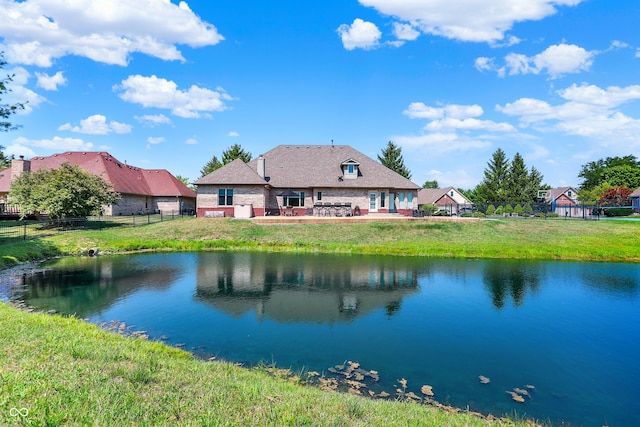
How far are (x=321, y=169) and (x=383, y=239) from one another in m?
14.0

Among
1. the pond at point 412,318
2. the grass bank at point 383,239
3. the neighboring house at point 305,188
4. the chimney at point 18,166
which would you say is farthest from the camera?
the chimney at point 18,166

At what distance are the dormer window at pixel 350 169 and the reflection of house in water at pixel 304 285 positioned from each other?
52.2 ft

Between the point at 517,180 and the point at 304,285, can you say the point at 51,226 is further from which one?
the point at 517,180

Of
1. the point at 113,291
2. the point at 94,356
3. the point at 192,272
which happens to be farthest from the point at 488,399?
the point at 192,272

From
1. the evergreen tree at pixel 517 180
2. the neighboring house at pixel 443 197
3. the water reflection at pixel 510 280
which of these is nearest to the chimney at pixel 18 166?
the water reflection at pixel 510 280

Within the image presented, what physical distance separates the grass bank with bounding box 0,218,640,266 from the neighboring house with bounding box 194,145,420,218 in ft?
14.3

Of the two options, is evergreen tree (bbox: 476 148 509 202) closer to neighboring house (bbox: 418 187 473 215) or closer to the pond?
neighboring house (bbox: 418 187 473 215)

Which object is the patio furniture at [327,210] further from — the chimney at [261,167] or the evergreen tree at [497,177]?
the evergreen tree at [497,177]

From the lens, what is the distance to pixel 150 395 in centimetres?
476

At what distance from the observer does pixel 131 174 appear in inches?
1745

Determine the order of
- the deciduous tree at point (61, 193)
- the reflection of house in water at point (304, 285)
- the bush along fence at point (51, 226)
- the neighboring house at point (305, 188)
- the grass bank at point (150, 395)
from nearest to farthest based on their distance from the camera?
the grass bank at point (150, 395)
the reflection of house in water at point (304, 285)
the bush along fence at point (51, 226)
the deciduous tree at point (61, 193)
the neighboring house at point (305, 188)

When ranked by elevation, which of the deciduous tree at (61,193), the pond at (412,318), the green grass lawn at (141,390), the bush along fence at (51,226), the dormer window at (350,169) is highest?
the dormer window at (350,169)

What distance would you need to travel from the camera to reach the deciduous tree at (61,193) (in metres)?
27.5

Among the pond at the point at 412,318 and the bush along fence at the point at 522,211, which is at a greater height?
the bush along fence at the point at 522,211
